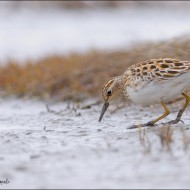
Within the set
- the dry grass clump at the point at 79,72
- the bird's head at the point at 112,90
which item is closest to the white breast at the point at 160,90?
the bird's head at the point at 112,90

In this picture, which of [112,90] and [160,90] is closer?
[160,90]

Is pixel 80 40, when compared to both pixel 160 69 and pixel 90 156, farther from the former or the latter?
pixel 90 156

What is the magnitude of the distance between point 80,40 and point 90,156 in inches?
478

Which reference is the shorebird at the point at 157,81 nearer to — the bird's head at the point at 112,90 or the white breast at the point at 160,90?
the white breast at the point at 160,90

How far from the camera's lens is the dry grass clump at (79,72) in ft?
30.1

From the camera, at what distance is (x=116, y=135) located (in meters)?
6.12

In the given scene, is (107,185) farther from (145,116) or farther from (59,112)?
(59,112)

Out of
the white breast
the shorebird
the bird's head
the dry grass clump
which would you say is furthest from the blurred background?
the white breast

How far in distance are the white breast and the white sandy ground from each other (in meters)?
0.33

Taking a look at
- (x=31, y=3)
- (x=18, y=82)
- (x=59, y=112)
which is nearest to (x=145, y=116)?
(x=59, y=112)

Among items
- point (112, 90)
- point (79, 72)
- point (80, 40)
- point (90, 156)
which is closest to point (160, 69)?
point (112, 90)

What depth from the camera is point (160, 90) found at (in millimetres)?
6203

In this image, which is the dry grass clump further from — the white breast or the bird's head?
the white breast

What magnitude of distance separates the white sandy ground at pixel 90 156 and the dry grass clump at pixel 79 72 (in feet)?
6.39
